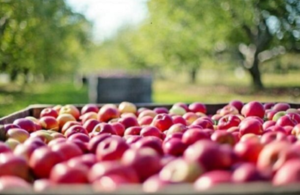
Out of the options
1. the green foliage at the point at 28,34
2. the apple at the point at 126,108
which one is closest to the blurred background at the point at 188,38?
the green foliage at the point at 28,34

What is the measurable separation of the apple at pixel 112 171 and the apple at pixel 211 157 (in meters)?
0.23

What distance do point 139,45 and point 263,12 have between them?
13.9 meters

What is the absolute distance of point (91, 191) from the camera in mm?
1485

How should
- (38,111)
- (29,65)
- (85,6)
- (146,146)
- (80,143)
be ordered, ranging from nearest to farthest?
(146,146), (80,143), (38,111), (29,65), (85,6)

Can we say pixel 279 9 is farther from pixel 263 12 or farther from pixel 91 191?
pixel 91 191

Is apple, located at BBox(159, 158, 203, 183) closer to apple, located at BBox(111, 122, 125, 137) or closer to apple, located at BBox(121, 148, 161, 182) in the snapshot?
apple, located at BBox(121, 148, 161, 182)

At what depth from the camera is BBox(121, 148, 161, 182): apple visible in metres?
1.94

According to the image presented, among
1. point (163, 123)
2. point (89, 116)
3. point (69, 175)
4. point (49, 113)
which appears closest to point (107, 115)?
point (89, 116)

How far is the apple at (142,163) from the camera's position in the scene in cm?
194

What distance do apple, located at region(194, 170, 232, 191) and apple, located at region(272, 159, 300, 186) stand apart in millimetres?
171

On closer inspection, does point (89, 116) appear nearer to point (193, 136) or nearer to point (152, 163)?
point (193, 136)

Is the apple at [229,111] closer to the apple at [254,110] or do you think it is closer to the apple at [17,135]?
the apple at [254,110]

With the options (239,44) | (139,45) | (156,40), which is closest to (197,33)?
(239,44)

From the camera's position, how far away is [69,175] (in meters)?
1.84
